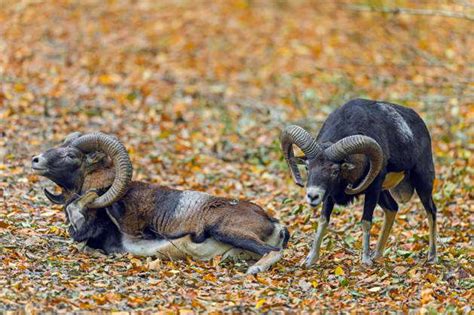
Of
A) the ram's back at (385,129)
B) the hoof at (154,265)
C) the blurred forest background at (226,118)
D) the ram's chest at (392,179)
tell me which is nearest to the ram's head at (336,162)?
the ram's back at (385,129)

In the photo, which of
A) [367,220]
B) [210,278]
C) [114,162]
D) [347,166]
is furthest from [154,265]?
[367,220]

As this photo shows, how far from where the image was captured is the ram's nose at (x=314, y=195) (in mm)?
10273

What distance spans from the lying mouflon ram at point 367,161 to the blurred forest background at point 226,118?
0.61 m

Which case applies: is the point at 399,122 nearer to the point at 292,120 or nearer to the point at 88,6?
the point at 292,120

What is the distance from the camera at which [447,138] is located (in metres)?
17.5

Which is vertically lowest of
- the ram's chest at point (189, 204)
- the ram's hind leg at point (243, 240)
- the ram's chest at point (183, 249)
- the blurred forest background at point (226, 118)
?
the blurred forest background at point (226, 118)

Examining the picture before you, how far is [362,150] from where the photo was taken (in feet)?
34.3

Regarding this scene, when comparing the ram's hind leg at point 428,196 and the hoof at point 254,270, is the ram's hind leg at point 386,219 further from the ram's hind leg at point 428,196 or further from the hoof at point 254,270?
the hoof at point 254,270

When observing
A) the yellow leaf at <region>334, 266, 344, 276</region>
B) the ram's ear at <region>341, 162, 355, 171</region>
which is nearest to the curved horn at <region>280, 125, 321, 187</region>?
the ram's ear at <region>341, 162, 355, 171</region>

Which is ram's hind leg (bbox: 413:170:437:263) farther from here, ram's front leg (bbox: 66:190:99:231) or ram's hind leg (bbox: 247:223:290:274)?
ram's front leg (bbox: 66:190:99:231)

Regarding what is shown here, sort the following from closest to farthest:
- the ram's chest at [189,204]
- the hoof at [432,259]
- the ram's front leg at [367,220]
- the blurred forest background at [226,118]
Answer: the blurred forest background at [226,118] → the ram's front leg at [367,220] → the ram's chest at [189,204] → the hoof at [432,259]

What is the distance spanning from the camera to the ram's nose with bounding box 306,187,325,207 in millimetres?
10273

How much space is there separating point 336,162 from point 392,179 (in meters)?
1.11

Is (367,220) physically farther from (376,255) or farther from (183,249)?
(183,249)
